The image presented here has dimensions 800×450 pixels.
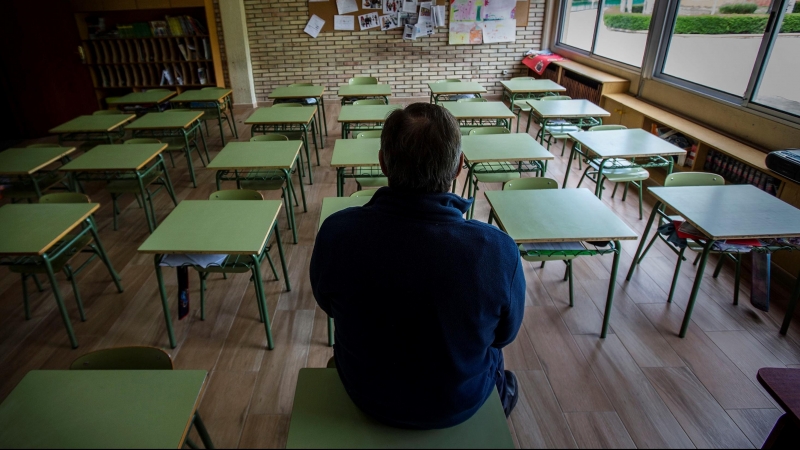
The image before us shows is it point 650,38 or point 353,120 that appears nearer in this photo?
point 353,120

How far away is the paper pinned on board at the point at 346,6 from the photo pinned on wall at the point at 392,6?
510 millimetres

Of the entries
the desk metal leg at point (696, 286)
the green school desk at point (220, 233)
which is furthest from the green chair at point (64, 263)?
the desk metal leg at point (696, 286)

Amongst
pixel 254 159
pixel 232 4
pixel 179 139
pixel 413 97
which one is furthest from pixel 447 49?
pixel 254 159

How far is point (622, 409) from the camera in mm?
2197

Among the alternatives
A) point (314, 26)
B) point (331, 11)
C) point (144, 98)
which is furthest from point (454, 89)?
point (144, 98)

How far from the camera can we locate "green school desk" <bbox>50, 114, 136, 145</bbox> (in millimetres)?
4418

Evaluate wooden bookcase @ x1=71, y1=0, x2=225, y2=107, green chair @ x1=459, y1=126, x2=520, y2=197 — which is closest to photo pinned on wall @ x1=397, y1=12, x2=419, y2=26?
wooden bookcase @ x1=71, y1=0, x2=225, y2=107

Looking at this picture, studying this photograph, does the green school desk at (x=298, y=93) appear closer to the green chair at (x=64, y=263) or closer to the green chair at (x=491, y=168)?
the green chair at (x=491, y=168)

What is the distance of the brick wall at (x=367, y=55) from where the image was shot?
7.93m

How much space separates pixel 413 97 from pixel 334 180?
4.06 metres

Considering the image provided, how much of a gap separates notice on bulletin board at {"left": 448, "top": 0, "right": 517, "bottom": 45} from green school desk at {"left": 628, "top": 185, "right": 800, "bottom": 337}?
20.0 ft

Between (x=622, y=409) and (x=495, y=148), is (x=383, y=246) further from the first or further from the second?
(x=495, y=148)

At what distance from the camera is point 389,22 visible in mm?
7898

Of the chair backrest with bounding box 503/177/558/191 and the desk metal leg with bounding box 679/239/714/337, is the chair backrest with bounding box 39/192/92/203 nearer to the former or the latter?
the chair backrest with bounding box 503/177/558/191
